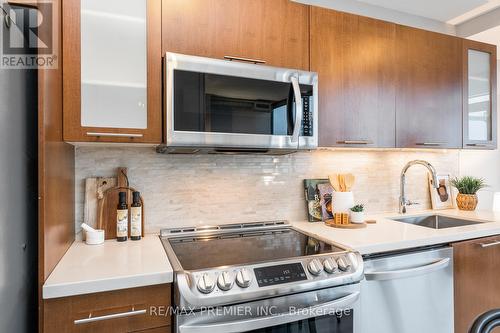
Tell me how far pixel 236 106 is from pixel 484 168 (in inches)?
98.6

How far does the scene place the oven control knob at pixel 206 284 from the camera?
989mm

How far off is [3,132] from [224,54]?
37.1 inches

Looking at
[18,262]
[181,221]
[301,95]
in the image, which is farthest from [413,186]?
[18,262]

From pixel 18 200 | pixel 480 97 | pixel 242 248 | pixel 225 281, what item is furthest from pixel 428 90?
pixel 18 200

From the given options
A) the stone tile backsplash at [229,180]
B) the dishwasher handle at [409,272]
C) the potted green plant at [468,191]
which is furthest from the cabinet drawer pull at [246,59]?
the potted green plant at [468,191]

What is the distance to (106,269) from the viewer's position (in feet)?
3.45

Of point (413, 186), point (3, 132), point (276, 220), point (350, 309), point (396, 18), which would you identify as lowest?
point (350, 309)

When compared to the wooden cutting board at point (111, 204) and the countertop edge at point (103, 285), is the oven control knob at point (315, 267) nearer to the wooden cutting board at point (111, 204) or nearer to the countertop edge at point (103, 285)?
the countertop edge at point (103, 285)

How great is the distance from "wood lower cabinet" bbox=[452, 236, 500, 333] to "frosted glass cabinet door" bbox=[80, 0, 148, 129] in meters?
1.75

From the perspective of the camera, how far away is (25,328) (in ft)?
3.34

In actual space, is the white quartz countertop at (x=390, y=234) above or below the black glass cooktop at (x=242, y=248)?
above

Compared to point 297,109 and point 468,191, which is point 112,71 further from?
point 468,191

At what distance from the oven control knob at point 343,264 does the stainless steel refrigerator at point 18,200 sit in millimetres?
1132

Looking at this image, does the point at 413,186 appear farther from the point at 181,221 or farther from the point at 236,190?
the point at 181,221
